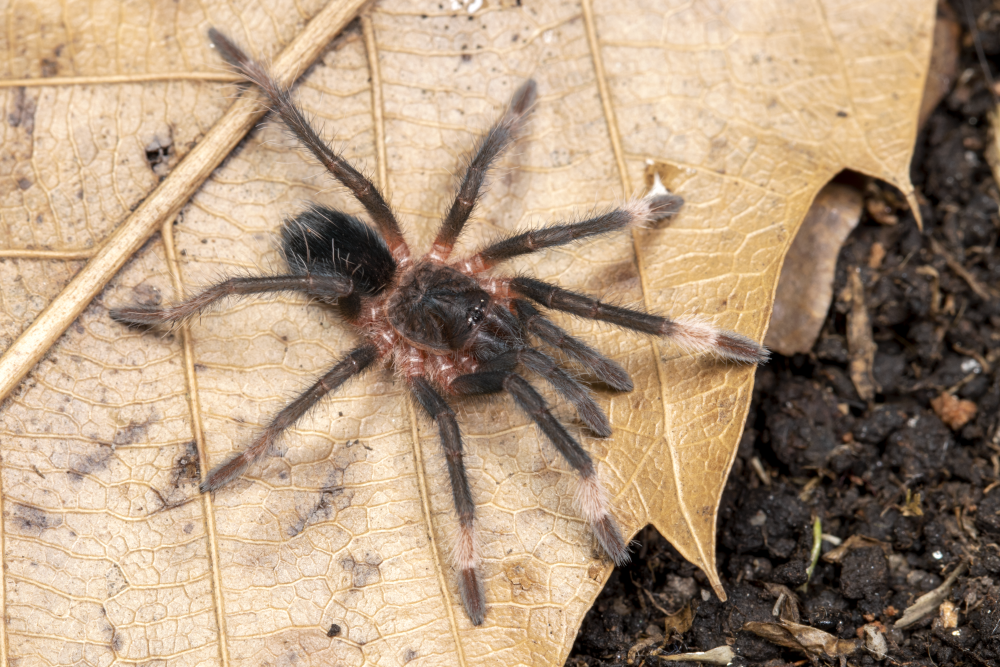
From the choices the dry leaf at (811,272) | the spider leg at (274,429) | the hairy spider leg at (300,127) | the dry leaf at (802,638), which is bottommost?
the dry leaf at (802,638)

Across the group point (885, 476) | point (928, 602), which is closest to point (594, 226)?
point (885, 476)

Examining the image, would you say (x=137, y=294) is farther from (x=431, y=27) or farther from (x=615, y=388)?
(x=615, y=388)

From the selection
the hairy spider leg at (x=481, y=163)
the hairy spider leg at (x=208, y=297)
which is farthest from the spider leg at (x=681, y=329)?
the hairy spider leg at (x=208, y=297)

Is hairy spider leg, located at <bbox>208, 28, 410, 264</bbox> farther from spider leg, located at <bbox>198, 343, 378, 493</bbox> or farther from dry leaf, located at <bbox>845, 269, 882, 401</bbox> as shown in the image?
dry leaf, located at <bbox>845, 269, 882, 401</bbox>

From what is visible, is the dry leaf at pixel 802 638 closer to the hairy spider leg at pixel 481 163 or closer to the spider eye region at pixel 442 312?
the spider eye region at pixel 442 312

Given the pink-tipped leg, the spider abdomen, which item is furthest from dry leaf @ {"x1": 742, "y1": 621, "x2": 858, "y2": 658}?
the spider abdomen

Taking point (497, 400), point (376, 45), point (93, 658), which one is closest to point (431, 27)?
point (376, 45)
